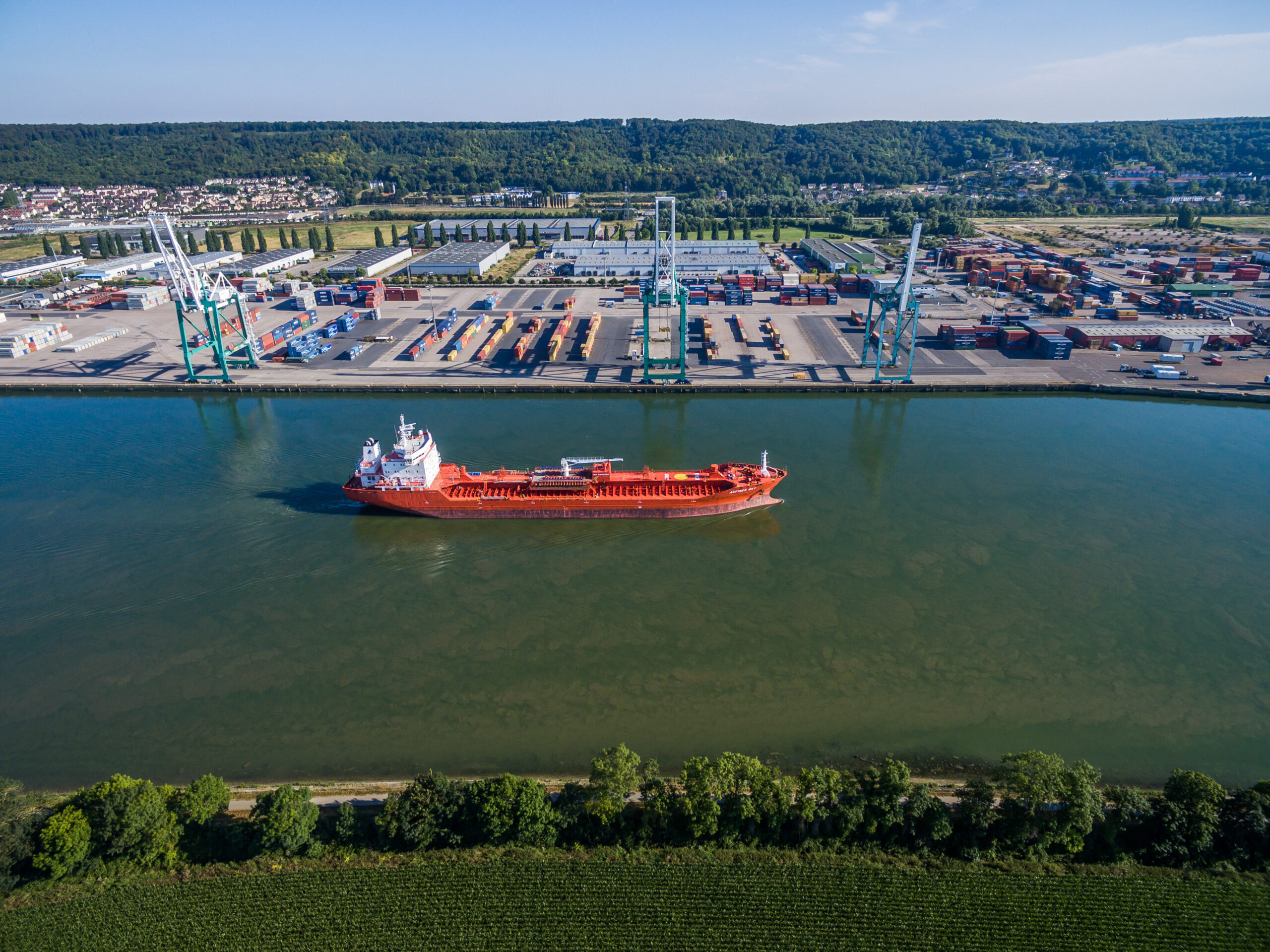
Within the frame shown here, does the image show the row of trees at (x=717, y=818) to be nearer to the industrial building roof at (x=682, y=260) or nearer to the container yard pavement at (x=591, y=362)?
the container yard pavement at (x=591, y=362)

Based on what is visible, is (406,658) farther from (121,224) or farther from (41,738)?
(121,224)

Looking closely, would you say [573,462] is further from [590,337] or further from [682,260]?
[682,260]

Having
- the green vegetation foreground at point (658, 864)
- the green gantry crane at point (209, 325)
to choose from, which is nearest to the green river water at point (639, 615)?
the green vegetation foreground at point (658, 864)

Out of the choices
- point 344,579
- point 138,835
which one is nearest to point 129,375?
point 344,579

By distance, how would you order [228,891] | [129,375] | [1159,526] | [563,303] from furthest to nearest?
[563,303] < [129,375] < [1159,526] < [228,891]

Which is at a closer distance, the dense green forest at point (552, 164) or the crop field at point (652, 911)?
the crop field at point (652, 911)

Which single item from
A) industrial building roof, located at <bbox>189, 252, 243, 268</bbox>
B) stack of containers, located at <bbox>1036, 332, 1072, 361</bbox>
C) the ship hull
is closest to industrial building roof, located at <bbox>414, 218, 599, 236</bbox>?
industrial building roof, located at <bbox>189, 252, 243, 268</bbox>
